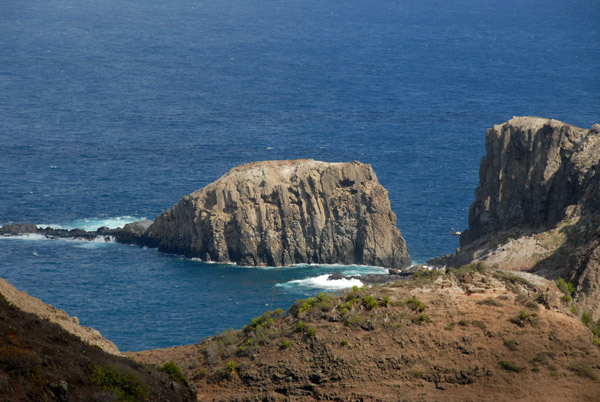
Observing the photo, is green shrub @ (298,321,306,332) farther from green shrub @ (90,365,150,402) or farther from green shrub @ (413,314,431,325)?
green shrub @ (90,365,150,402)

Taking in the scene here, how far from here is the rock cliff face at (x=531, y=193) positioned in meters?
98.3

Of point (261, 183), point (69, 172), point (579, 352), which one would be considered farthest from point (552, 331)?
point (69, 172)

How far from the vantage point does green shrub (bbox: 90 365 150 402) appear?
42.4 metres

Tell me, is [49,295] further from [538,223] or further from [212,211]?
[538,223]

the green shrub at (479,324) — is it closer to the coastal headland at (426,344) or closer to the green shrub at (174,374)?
the coastal headland at (426,344)

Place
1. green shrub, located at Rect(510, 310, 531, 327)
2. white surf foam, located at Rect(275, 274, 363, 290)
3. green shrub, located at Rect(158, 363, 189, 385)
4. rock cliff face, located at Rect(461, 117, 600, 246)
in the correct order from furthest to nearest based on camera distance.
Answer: white surf foam, located at Rect(275, 274, 363, 290), rock cliff face, located at Rect(461, 117, 600, 246), green shrub, located at Rect(510, 310, 531, 327), green shrub, located at Rect(158, 363, 189, 385)

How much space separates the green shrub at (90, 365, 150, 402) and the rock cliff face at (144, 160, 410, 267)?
95050 millimetres

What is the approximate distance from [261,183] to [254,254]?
9883 millimetres

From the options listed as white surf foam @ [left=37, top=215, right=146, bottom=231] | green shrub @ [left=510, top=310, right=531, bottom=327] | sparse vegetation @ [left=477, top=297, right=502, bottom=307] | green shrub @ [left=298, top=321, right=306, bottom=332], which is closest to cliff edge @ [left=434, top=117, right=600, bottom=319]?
sparse vegetation @ [left=477, top=297, right=502, bottom=307]

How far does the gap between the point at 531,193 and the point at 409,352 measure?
202ft

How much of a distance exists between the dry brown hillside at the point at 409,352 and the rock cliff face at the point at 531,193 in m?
34.8

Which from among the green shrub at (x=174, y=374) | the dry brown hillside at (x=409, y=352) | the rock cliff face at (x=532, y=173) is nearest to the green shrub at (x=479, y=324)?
the dry brown hillside at (x=409, y=352)

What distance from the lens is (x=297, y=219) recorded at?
14012 centimetres

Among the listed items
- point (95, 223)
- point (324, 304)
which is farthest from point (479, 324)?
point (95, 223)
